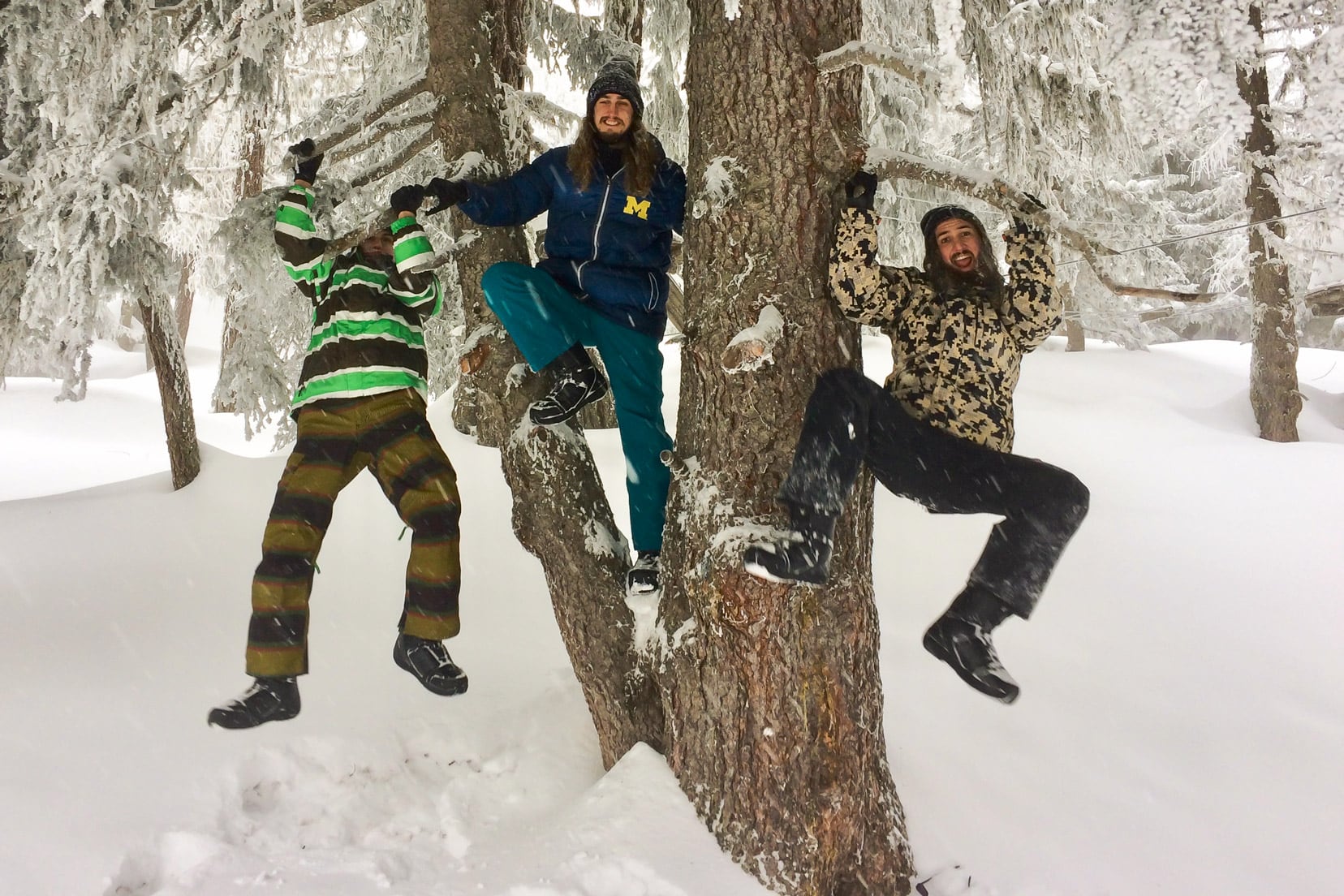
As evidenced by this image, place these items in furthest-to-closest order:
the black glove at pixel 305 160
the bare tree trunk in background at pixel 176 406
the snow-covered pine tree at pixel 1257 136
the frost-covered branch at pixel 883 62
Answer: the bare tree trunk in background at pixel 176 406, the black glove at pixel 305 160, the frost-covered branch at pixel 883 62, the snow-covered pine tree at pixel 1257 136

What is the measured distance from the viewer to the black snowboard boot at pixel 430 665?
8.90 feet

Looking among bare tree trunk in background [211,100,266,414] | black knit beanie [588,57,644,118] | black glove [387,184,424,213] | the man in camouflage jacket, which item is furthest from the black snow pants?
bare tree trunk in background [211,100,266,414]

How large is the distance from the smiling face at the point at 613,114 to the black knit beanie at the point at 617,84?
2 centimetres

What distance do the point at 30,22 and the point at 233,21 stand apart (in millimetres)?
1070

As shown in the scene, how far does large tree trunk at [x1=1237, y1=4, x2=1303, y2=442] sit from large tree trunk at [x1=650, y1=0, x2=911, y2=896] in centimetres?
690

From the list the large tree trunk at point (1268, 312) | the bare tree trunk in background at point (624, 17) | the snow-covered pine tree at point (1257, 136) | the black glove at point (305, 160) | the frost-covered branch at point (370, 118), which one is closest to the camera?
the snow-covered pine tree at point (1257, 136)

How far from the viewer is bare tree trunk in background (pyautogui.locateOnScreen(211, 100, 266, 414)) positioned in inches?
137

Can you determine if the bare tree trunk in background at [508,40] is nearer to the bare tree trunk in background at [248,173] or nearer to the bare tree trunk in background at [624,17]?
the bare tree trunk in background at [248,173]

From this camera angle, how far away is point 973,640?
2523 mm

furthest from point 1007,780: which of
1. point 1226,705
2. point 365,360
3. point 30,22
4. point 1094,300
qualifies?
point 30,22

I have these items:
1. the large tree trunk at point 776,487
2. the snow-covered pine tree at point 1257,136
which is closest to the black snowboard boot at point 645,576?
the large tree trunk at point 776,487

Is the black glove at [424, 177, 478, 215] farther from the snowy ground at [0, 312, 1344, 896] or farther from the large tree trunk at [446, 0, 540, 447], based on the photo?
the snowy ground at [0, 312, 1344, 896]

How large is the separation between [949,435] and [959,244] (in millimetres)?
738

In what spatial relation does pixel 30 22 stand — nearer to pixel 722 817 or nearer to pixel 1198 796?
pixel 722 817
